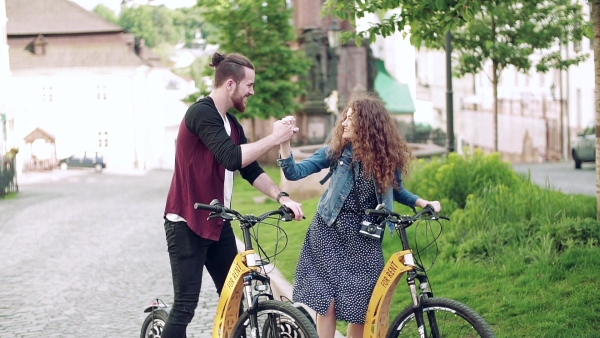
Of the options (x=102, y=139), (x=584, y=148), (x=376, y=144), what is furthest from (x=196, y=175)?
(x=102, y=139)

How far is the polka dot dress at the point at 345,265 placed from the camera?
540cm

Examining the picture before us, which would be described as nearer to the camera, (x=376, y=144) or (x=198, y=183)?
(x=198, y=183)

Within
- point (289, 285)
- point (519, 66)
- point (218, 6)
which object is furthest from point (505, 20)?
point (289, 285)

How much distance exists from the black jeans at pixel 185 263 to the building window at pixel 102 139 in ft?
163

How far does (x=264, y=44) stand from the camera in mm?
36938

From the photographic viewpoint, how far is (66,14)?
56594 millimetres

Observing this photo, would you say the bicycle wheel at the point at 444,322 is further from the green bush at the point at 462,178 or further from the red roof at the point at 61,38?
the red roof at the point at 61,38

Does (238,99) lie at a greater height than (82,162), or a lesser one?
greater

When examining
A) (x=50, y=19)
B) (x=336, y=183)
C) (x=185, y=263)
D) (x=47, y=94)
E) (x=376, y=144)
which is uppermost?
(x=50, y=19)

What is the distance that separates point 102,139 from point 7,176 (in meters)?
25.8

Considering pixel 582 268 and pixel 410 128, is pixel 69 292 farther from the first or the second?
pixel 410 128

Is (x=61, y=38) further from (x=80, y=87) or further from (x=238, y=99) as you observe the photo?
(x=238, y=99)

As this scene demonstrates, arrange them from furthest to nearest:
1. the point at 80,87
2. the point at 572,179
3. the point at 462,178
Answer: the point at 80,87, the point at 572,179, the point at 462,178

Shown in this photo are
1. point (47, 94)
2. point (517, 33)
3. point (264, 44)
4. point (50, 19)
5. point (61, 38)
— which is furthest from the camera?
point (61, 38)
